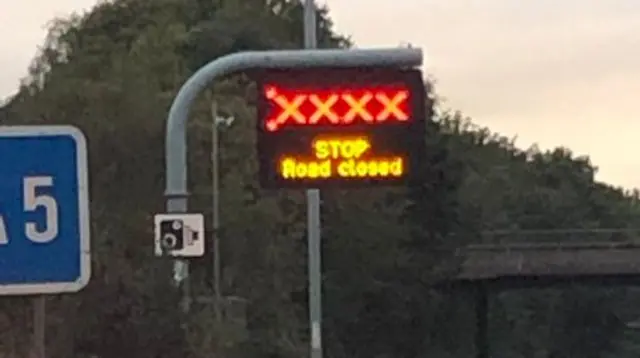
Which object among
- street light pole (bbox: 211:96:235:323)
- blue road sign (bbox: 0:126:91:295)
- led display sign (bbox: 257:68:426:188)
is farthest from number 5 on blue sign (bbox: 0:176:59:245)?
street light pole (bbox: 211:96:235:323)

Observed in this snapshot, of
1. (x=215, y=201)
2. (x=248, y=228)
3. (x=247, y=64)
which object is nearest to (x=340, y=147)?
(x=247, y=64)

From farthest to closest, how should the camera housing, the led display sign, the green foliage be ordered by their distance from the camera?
the green foliage
the camera housing
the led display sign

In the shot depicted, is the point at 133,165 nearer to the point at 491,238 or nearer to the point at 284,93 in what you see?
the point at 284,93

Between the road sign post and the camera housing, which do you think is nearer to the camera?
the road sign post

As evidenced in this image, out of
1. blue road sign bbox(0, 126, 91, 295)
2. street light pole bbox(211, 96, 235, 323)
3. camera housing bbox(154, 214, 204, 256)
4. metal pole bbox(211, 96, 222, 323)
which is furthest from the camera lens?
metal pole bbox(211, 96, 222, 323)

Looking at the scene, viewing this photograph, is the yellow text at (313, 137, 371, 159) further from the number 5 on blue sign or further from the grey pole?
the number 5 on blue sign

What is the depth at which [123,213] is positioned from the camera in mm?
32656

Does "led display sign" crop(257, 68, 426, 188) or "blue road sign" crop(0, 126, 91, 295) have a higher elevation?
"led display sign" crop(257, 68, 426, 188)

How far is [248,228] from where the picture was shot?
159ft

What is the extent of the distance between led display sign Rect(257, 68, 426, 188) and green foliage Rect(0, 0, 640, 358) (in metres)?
0.53

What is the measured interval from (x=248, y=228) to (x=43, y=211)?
42.9 m

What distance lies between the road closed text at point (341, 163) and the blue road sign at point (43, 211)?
9010mm

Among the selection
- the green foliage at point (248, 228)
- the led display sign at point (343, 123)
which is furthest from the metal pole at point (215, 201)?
the led display sign at point (343, 123)

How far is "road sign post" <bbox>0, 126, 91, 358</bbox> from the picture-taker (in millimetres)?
5336
